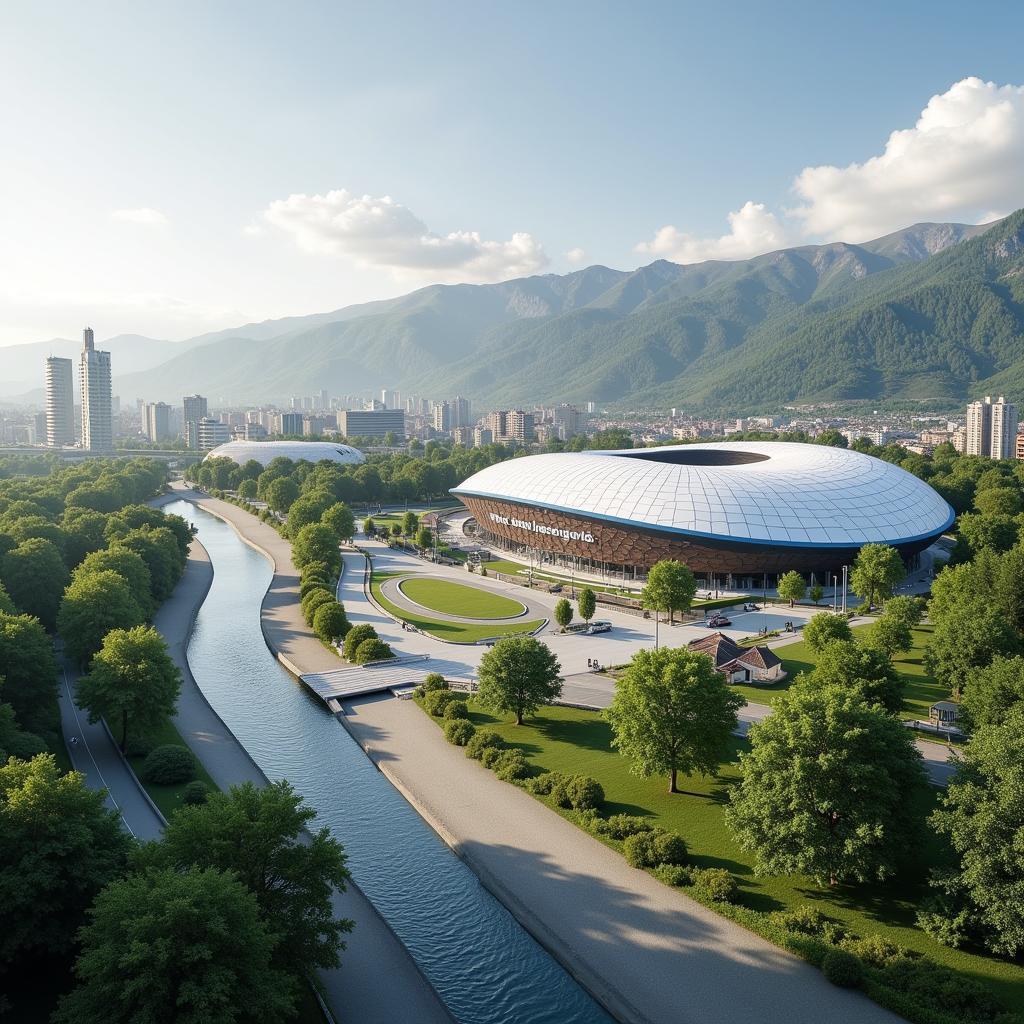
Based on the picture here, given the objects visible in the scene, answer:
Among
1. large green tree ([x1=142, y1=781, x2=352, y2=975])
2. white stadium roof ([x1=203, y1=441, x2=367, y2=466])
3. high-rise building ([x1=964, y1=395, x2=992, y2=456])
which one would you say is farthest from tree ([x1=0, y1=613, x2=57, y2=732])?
high-rise building ([x1=964, y1=395, x2=992, y2=456])

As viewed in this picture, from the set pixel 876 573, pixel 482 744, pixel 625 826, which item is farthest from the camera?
pixel 876 573

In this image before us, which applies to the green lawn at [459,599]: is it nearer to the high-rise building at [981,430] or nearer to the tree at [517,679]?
the tree at [517,679]

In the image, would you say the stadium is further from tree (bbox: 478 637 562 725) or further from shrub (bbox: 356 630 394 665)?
tree (bbox: 478 637 562 725)

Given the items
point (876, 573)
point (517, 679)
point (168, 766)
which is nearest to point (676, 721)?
point (517, 679)

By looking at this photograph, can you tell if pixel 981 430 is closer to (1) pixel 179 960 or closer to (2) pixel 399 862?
(2) pixel 399 862

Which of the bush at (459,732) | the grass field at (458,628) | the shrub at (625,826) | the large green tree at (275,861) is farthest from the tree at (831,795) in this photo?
the grass field at (458,628)

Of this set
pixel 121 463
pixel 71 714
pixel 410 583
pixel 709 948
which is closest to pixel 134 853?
pixel 709 948

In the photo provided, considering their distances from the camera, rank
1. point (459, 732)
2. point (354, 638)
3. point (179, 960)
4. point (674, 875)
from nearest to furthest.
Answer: point (179, 960) → point (674, 875) → point (459, 732) → point (354, 638)
